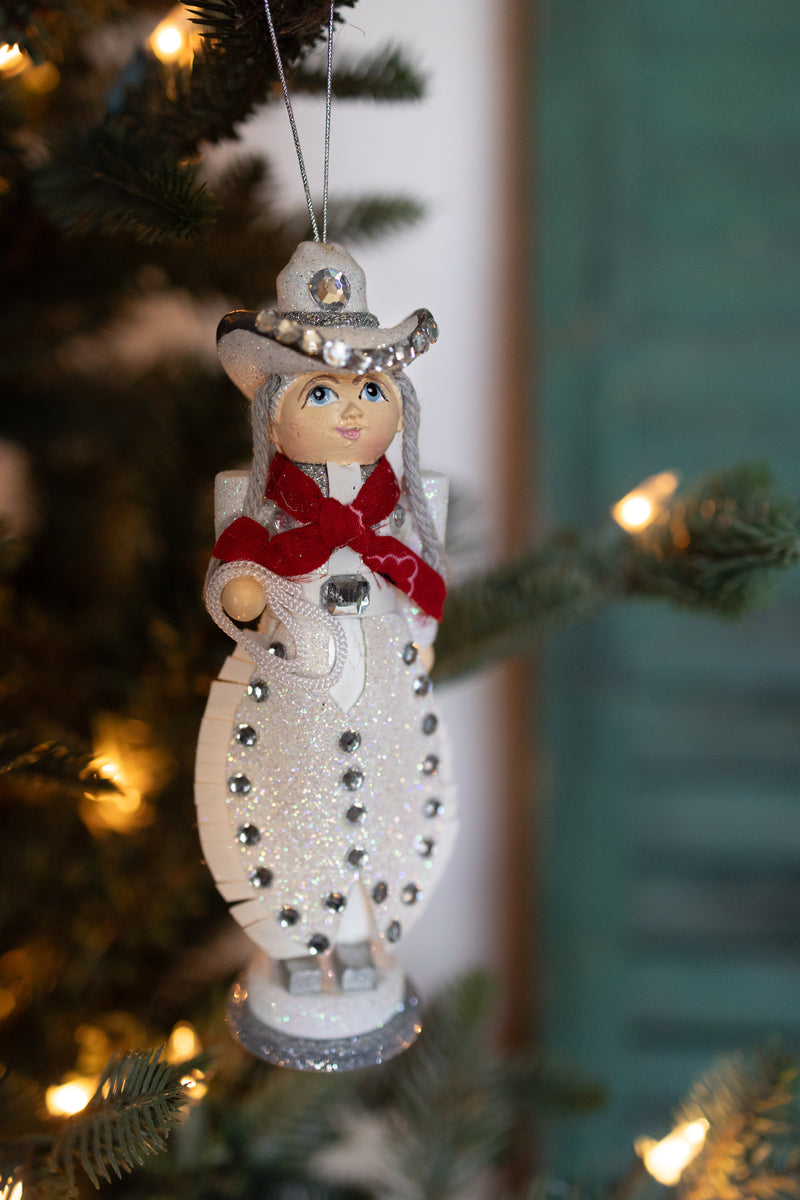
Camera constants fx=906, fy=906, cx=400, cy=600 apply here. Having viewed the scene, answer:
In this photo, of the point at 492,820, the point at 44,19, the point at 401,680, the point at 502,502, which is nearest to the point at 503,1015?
the point at 492,820

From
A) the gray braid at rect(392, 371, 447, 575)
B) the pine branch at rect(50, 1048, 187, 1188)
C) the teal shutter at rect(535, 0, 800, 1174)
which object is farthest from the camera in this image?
the teal shutter at rect(535, 0, 800, 1174)

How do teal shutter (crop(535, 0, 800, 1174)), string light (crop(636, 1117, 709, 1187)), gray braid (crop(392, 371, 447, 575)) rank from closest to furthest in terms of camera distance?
1. gray braid (crop(392, 371, 447, 575))
2. string light (crop(636, 1117, 709, 1187))
3. teal shutter (crop(535, 0, 800, 1174))

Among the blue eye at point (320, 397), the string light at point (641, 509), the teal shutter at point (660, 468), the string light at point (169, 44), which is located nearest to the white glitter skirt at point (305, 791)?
the blue eye at point (320, 397)

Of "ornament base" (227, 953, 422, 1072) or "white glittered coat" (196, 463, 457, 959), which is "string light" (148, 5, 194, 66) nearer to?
"white glittered coat" (196, 463, 457, 959)

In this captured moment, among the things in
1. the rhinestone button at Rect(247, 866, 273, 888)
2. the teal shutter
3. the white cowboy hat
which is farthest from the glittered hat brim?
the teal shutter

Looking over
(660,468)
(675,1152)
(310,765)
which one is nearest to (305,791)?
(310,765)

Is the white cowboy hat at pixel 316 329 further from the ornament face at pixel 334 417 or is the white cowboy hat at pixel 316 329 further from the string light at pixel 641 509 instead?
the string light at pixel 641 509
